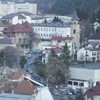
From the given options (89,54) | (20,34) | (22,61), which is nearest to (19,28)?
(20,34)

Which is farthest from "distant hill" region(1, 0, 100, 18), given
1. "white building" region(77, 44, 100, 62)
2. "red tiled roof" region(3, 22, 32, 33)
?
"white building" region(77, 44, 100, 62)

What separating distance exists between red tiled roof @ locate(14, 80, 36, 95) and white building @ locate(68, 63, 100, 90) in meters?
2.68

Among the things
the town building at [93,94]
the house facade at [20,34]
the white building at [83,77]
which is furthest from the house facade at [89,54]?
the town building at [93,94]

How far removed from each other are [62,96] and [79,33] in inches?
371

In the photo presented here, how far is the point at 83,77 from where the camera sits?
1955cm

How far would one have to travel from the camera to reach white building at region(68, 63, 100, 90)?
760 inches

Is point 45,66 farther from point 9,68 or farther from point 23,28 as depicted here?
point 23,28

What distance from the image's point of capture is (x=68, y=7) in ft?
122

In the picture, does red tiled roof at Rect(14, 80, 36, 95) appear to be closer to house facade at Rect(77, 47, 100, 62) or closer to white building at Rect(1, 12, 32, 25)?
house facade at Rect(77, 47, 100, 62)

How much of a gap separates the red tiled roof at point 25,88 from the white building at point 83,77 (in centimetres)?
268

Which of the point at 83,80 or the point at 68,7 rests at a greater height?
the point at 68,7

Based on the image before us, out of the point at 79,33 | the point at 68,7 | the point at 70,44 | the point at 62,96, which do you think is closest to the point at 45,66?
the point at 62,96

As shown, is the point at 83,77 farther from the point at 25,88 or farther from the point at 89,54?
the point at 89,54

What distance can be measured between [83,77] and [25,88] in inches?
130
